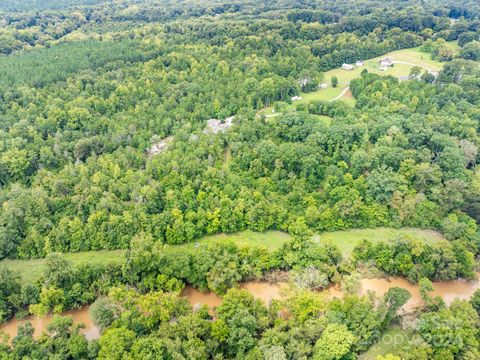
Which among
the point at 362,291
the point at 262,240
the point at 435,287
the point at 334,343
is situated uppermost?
the point at 334,343

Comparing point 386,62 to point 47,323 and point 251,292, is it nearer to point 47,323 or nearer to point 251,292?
point 251,292

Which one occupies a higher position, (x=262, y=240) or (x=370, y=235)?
(x=262, y=240)

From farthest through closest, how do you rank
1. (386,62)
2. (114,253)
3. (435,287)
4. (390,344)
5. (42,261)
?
(386,62)
(114,253)
(42,261)
(435,287)
(390,344)

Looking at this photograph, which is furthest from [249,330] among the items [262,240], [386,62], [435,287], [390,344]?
[386,62]

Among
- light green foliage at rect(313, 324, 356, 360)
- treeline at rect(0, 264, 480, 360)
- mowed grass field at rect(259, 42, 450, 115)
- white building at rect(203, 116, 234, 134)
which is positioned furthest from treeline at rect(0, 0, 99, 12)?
light green foliage at rect(313, 324, 356, 360)

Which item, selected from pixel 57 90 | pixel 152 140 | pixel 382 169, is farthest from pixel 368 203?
pixel 57 90

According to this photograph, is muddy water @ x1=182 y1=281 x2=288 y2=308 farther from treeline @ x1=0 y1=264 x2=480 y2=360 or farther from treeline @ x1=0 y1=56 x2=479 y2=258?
treeline @ x1=0 y1=56 x2=479 y2=258

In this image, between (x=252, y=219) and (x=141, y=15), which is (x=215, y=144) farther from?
(x=141, y=15)
